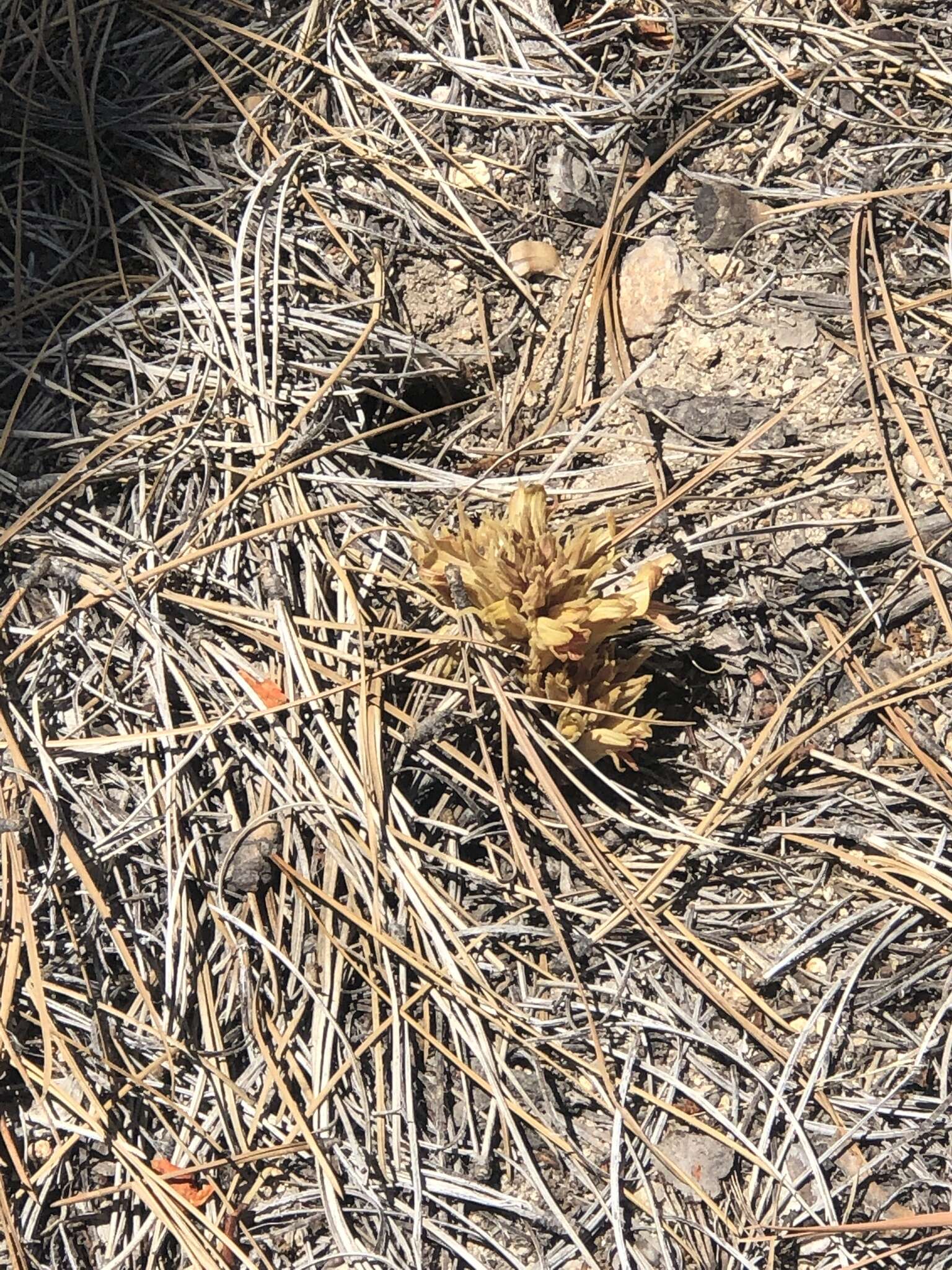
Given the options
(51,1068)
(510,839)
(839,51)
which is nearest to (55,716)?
(51,1068)

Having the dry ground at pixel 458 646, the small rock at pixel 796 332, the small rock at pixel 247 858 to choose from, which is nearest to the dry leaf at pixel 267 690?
the dry ground at pixel 458 646

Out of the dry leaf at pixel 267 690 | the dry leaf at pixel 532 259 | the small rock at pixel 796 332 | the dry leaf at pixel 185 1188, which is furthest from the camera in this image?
the dry leaf at pixel 532 259

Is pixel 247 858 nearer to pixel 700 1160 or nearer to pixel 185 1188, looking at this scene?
pixel 185 1188

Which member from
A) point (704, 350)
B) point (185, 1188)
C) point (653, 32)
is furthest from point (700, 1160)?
point (653, 32)

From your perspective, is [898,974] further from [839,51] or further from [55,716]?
[839,51]

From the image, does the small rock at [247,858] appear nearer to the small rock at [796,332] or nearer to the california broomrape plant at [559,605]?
the california broomrape plant at [559,605]
